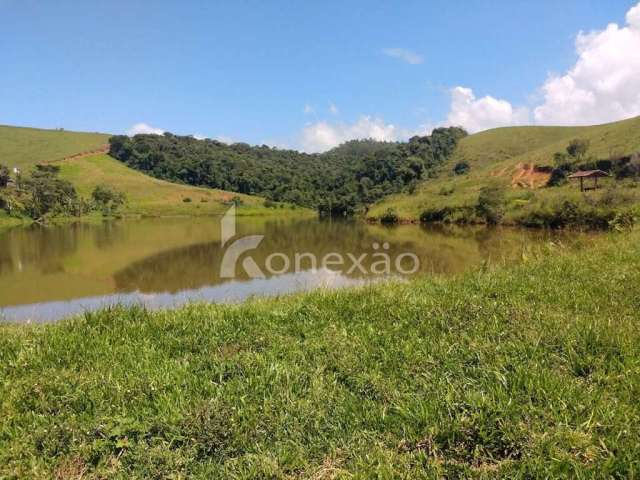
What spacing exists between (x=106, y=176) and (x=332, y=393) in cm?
12190

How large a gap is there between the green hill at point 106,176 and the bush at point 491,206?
64.0 metres

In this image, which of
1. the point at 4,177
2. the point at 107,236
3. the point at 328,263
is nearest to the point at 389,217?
the point at 107,236

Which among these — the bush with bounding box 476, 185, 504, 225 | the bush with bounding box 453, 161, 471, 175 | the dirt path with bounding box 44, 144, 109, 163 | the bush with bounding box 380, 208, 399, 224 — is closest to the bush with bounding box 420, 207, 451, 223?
the bush with bounding box 380, 208, 399, 224

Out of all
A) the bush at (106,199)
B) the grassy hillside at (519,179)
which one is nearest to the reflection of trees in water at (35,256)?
the grassy hillside at (519,179)

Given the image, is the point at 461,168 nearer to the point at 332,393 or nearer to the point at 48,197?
the point at 48,197

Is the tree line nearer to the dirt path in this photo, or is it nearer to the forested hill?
the dirt path

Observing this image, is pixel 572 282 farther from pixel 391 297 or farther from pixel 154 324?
pixel 154 324

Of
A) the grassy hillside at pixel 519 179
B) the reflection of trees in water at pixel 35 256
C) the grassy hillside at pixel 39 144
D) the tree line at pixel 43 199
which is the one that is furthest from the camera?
the grassy hillside at pixel 39 144

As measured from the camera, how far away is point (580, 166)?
58.7 meters

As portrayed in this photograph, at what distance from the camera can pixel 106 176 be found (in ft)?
368

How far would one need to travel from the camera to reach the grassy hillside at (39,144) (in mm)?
114000

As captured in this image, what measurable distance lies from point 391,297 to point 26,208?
7996 cm

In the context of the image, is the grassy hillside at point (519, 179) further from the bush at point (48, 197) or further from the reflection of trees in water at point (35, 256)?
the bush at point (48, 197)

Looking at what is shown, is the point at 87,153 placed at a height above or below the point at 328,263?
above
